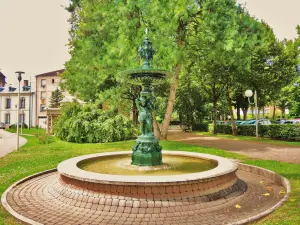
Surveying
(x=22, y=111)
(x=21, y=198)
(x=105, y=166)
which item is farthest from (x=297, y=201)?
(x=22, y=111)

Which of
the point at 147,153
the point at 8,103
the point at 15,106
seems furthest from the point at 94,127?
the point at 8,103

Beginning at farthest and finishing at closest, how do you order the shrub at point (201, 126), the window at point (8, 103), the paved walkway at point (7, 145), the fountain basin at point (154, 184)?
the window at point (8, 103)
the shrub at point (201, 126)
the paved walkway at point (7, 145)
the fountain basin at point (154, 184)

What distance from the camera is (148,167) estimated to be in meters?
8.70

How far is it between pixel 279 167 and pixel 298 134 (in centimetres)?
1351

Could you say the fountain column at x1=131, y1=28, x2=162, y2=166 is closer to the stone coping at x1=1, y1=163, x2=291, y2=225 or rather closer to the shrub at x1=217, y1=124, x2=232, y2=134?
the stone coping at x1=1, y1=163, x2=291, y2=225

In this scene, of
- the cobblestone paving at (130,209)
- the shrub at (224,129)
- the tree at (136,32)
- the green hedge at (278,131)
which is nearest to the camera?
the cobblestone paving at (130,209)

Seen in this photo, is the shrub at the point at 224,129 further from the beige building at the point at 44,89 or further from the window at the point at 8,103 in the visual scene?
the window at the point at 8,103

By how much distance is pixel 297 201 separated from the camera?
647 cm

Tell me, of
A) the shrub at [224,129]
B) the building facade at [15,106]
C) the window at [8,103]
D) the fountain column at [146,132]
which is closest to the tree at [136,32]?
the fountain column at [146,132]

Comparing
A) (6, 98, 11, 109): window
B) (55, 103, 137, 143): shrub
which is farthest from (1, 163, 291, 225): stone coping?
(6, 98, 11, 109): window

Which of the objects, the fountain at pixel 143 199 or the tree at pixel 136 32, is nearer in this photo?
the fountain at pixel 143 199

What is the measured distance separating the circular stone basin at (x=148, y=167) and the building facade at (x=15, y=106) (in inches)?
2160

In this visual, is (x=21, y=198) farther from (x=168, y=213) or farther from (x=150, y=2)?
(x=150, y=2)

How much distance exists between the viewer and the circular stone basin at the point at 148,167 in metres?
8.34
